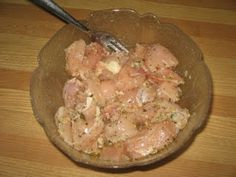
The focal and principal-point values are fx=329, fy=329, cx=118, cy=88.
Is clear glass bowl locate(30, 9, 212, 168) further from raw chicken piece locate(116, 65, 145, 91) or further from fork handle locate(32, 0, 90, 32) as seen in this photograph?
raw chicken piece locate(116, 65, 145, 91)

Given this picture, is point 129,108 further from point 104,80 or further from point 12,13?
point 12,13

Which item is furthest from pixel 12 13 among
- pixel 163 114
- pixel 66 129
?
pixel 163 114

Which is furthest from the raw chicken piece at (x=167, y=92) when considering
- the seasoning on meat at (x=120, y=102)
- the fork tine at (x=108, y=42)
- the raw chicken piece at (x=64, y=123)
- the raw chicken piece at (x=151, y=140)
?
the raw chicken piece at (x=64, y=123)

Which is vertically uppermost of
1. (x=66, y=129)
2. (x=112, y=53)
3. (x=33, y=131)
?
(x=112, y=53)

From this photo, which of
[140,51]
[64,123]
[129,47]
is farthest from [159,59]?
[64,123]

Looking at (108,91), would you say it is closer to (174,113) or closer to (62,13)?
(174,113)

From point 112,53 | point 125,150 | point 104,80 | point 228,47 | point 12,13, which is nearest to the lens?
point 125,150
